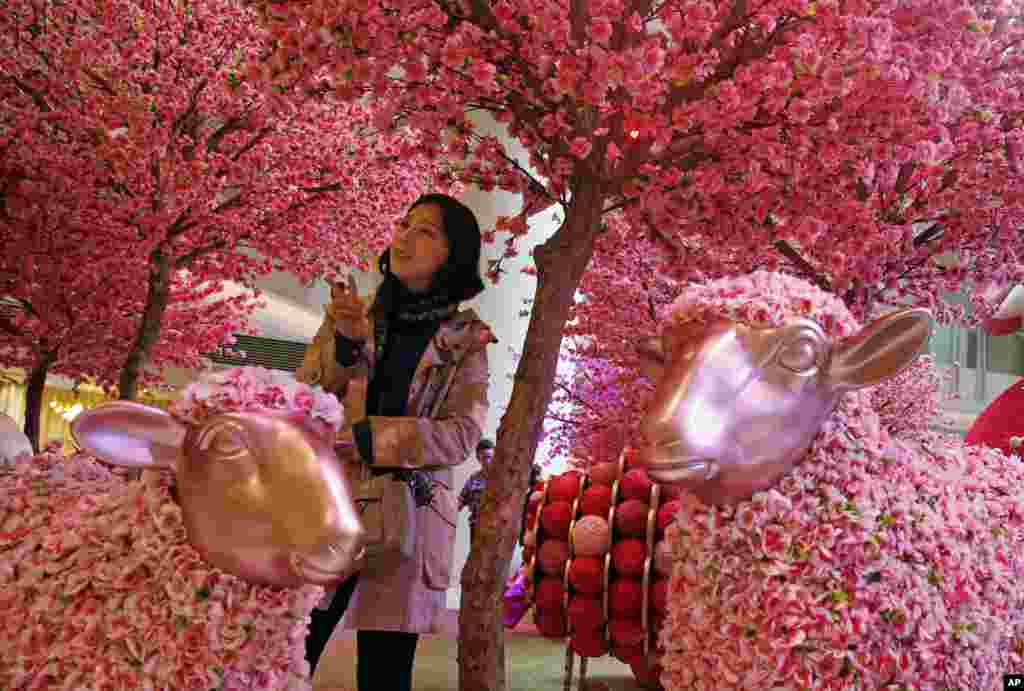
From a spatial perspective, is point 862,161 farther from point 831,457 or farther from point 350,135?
Result: point 350,135

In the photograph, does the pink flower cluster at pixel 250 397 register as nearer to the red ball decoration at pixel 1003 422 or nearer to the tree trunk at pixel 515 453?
the tree trunk at pixel 515 453

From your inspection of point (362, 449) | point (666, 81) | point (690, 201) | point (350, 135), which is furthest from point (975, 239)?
point (350, 135)

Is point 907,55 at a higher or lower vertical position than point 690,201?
higher

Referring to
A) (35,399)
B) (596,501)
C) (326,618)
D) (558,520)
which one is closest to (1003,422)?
(596,501)

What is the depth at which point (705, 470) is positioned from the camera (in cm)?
172

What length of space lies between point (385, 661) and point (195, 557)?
29.8 inches

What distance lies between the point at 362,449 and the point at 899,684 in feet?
3.93

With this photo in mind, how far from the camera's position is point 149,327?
478cm

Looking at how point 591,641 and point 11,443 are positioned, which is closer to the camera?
point 11,443

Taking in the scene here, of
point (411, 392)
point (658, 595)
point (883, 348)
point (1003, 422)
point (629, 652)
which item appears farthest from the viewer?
point (1003, 422)

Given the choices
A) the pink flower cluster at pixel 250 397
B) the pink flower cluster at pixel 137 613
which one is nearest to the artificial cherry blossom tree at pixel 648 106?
the pink flower cluster at pixel 250 397

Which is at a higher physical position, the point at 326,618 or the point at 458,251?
the point at 458,251

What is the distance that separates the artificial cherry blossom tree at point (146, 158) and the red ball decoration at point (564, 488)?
2.13m

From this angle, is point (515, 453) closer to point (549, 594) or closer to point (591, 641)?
point (549, 594)
